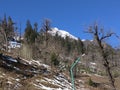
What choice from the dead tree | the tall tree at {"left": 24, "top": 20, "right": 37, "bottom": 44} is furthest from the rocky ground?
the tall tree at {"left": 24, "top": 20, "right": 37, "bottom": 44}

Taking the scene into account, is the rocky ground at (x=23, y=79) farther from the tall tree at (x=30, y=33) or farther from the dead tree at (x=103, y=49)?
the tall tree at (x=30, y=33)

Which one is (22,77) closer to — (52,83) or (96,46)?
(52,83)

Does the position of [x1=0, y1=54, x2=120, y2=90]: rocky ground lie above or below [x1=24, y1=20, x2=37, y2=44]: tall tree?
below

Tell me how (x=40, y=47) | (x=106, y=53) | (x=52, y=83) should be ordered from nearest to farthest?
(x=106, y=53), (x=52, y=83), (x=40, y=47)

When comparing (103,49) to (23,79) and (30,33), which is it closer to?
(23,79)

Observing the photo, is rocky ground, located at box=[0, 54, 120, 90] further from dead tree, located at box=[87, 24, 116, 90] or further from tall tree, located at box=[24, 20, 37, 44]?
tall tree, located at box=[24, 20, 37, 44]

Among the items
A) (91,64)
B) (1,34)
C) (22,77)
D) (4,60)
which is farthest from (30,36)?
(22,77)

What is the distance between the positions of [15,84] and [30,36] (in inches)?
3006

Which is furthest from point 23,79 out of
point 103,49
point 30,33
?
point 30,33

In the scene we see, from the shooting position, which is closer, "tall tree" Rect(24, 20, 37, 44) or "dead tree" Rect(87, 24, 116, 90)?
"dead tree" Rect(87, 24, 116, 90)

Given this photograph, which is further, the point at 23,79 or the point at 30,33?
the point at 30,33

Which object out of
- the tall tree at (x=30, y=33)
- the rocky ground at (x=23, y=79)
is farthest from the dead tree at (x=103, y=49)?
the tall tree at (x=30, y=33)

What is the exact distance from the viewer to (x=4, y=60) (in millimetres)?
40438

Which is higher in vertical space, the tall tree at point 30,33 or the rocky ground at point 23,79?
the tall tree at point 30,33
